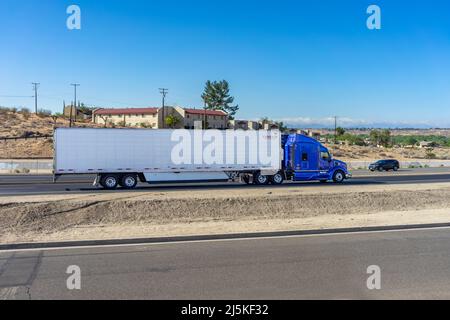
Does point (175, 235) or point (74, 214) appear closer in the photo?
point (175, 235)

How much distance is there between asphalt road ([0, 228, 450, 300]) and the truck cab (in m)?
17.7

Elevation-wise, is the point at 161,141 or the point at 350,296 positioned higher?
the point at 161,141

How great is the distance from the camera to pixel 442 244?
1077 centimetres

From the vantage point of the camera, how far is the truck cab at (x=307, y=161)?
95.3 ft

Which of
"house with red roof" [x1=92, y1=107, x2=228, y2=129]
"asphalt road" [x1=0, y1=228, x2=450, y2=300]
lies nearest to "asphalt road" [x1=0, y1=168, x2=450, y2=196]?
"asphalt road" [x1=0, y1=228, x2=450, y2=300]

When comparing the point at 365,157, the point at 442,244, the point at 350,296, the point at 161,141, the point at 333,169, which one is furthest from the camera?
the point at 365,157

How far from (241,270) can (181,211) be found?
780cm

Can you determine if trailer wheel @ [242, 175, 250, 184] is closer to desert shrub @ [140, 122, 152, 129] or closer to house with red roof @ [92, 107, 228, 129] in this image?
desert shrub @ [140, 122, 152, 129]

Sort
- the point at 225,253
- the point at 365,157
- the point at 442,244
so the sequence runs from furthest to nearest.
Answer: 1. the point at 365,157
2. the point at 442,244
3. the point at 225,253

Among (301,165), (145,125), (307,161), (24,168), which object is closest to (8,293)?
(301,165)

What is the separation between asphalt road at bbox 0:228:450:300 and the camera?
7.07 meters

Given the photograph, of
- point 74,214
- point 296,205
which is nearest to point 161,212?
point 74,214

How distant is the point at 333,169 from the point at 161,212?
17.2 metres

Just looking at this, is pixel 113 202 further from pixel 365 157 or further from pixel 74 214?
pixel 365 157
